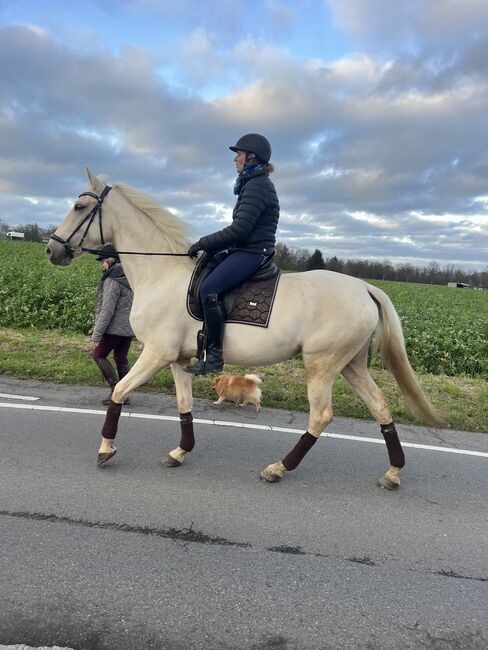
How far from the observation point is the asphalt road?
94.3 inches

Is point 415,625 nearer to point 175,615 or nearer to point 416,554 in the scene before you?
point 416,554

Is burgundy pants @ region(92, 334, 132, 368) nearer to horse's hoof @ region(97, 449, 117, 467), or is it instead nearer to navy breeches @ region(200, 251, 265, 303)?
horse's hoof @ region(97, 449, 117, 467)

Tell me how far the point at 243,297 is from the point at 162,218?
49.8 inches

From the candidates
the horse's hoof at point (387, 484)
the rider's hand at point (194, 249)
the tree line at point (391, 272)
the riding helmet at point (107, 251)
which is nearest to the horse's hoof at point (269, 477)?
the horse's hoof at point (387, 484)

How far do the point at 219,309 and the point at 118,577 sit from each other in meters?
2.21

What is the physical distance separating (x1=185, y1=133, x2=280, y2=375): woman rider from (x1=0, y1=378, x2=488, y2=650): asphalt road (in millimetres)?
1252

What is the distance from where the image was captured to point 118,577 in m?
2.71

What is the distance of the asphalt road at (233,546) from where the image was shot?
2.39m

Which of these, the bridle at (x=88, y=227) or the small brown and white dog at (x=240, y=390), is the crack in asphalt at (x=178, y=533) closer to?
the bridle at (x=88, y=227)

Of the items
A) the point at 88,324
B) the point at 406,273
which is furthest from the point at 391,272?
the point at 88,324

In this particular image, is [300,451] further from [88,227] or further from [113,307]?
[113,307]

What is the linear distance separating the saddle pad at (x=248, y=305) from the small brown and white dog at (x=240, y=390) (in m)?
2.38

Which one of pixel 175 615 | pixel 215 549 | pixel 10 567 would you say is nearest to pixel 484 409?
pixel 215 549

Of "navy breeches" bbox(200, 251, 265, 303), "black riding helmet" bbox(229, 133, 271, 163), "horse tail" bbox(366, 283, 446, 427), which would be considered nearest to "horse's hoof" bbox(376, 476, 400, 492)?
"horse tail" bbox(366, 283, 446, 427)
